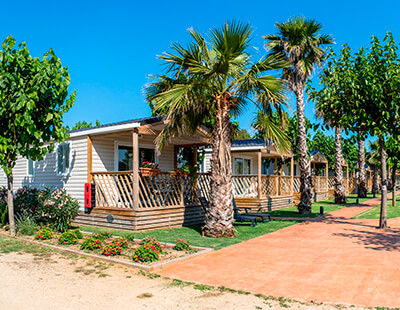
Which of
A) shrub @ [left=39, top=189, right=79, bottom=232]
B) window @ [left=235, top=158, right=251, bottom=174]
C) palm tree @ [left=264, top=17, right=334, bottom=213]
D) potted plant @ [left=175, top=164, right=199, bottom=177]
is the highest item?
palm tree @ [left=264, top=17, right=334, bottom=213]

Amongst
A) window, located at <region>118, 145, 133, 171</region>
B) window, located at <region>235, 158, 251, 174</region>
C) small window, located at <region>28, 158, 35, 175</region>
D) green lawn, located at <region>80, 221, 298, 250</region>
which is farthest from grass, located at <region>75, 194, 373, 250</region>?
window, located at <region>235, 158, 251, 174</region>

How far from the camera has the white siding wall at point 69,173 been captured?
41.3 ft

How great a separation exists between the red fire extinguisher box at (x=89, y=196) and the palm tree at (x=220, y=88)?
3.03 meters

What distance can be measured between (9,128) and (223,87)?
235 inches

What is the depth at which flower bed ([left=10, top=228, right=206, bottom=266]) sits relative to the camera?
703 cm

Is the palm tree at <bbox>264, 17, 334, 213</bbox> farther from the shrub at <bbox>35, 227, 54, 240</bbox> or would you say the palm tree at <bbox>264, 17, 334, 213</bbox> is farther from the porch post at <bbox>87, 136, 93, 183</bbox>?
the shrub at <bbox>35, 227, 54, 240</bbox>

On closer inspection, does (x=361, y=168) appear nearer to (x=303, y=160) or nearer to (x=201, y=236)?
(x=303, y=160)

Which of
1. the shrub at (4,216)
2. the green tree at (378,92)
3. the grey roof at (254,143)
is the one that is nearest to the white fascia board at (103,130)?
the shrub at (4,216)

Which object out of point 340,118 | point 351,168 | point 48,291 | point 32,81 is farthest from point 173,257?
point 351,168

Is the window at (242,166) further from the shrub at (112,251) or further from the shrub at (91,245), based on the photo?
the shrub at (112,251)

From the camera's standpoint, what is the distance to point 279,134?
9.69 m

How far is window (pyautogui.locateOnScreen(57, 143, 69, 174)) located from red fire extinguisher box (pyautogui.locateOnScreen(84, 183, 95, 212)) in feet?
5.71

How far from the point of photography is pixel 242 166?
2144 centimetres

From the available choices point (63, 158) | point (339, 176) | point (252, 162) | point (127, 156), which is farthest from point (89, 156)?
point (339, 176)
